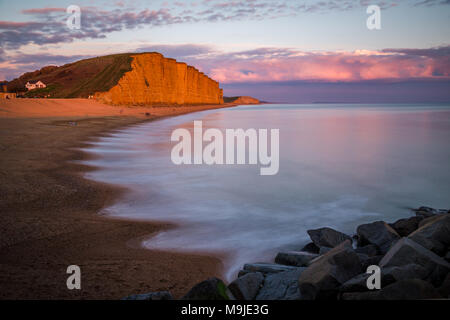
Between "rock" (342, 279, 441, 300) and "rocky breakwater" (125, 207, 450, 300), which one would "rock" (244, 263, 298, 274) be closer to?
"rocky breakwater" (125, 207, 450, 300)

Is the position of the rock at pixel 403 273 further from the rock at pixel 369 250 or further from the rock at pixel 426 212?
the rock at pixel 426 212

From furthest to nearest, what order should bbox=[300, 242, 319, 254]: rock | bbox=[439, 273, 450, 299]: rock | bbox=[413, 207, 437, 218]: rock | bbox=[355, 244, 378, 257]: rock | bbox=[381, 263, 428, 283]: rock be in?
bbox=[413, 207, 437, 218]: rock, bbox=[300, 242, 319, 254]: rock, bbox=[355, 244, 378, 257]: rock, bbox=[381, 263, 428, 283]: rock, bbox=[439, 273, 450, 299]: rock

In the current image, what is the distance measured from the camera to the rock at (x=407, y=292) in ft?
8.27

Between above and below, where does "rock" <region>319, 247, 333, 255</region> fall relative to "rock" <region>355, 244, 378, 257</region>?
above

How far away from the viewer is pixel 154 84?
75562 millimetres

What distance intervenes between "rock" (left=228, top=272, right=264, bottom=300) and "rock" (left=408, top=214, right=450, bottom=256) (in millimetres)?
1923

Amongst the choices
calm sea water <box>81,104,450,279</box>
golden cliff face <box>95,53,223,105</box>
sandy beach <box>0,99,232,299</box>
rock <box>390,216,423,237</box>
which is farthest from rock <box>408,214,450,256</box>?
golden cliff face <box>95,53,223,105</box>

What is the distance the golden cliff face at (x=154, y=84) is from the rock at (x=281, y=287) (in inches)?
2065

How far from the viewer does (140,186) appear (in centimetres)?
768

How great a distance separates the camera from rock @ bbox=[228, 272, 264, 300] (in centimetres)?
289

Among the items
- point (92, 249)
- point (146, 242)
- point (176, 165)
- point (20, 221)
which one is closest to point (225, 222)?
point (146, 242)

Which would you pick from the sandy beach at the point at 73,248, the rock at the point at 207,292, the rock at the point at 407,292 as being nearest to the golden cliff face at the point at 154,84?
the sandy beach at the point at 73,248

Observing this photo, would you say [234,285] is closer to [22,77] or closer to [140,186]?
[140,186]

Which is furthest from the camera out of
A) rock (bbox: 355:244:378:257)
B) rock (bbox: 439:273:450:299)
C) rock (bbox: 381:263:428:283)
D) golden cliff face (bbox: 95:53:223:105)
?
golden cliff face (bbox: 95:53:223:105)
